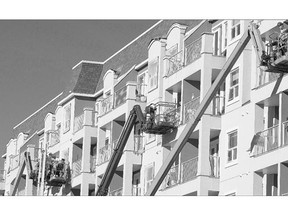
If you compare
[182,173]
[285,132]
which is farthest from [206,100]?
[285,132]

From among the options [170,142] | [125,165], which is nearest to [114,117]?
[125,165]

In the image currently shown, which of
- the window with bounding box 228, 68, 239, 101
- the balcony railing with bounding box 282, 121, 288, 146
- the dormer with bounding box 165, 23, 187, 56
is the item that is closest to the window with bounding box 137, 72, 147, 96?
the dormer with bounding box 165, 23, 187, 56

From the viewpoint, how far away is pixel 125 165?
57.9 m

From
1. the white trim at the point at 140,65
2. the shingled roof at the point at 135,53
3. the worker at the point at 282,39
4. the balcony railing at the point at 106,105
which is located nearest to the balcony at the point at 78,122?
the shingled roof at the point at 135,53

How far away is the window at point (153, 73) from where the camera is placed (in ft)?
184

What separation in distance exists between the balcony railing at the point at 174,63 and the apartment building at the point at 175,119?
0.16ft

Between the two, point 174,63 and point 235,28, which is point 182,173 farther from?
point 235,28

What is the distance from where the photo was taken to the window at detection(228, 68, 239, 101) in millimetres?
49188

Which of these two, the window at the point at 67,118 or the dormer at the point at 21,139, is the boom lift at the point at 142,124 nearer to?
the window at the point at 67,118

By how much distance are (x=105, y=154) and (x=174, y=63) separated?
816 centimetres

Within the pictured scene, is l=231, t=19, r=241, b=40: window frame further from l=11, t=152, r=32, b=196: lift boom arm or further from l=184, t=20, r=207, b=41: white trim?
l=11, t=152, r=32, b=196: lift boom arm

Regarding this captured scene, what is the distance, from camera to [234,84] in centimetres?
4956
